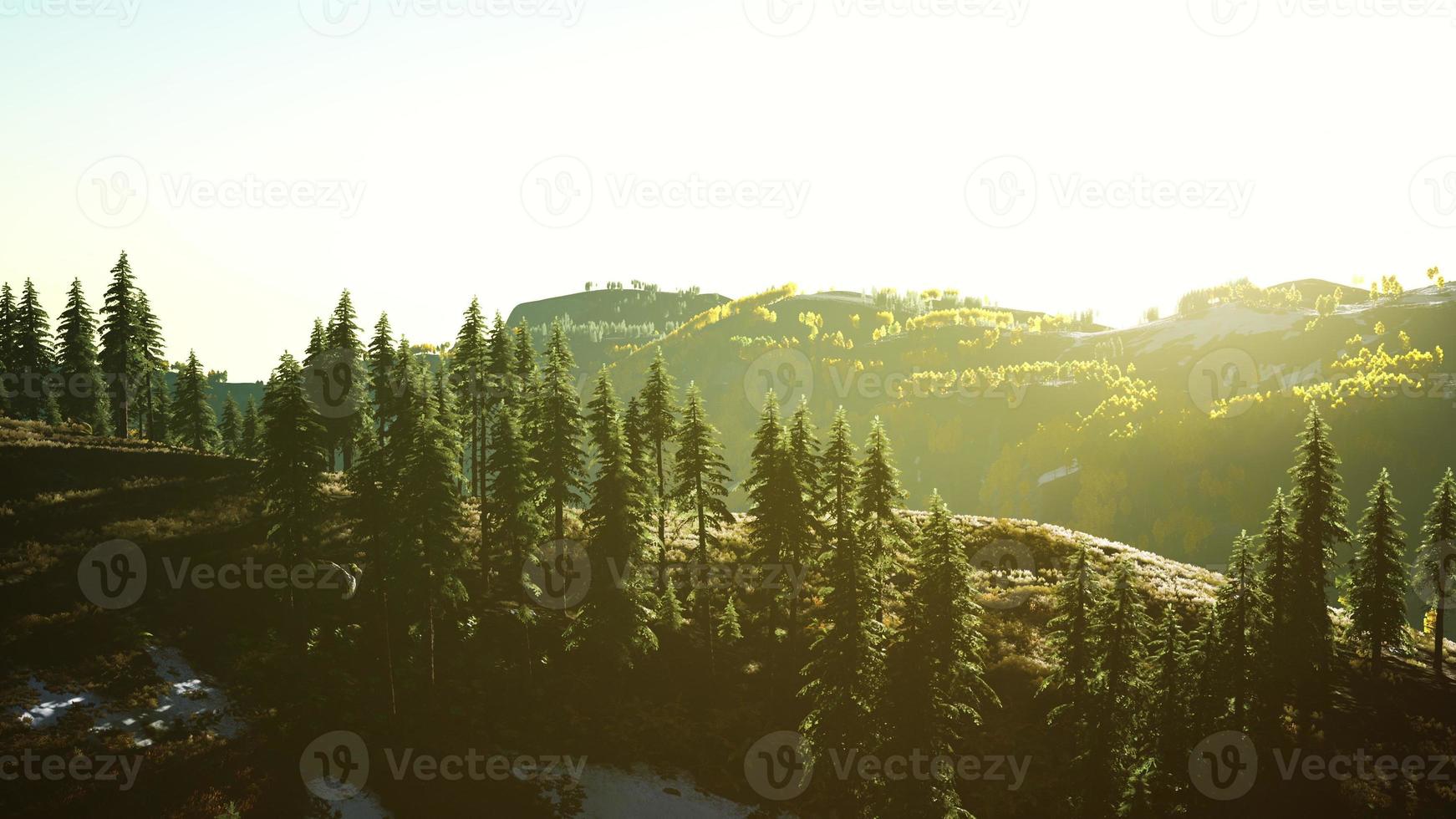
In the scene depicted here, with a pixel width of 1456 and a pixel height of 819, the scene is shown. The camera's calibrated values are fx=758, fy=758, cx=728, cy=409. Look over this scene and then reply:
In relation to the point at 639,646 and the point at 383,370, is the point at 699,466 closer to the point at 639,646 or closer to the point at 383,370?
the point at 639,646

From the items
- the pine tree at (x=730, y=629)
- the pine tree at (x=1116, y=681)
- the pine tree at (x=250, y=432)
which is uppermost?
the pine tree at (x=250, y=432)

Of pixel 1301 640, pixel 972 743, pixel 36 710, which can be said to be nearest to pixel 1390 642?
pixel 1301 640

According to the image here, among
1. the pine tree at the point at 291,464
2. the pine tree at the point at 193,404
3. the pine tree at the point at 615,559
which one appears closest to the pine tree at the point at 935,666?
the pine tree at the point at 615,559

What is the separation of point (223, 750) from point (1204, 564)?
151 m

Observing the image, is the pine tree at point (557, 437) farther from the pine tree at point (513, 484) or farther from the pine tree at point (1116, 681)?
the pine tree at point (1116, 681)

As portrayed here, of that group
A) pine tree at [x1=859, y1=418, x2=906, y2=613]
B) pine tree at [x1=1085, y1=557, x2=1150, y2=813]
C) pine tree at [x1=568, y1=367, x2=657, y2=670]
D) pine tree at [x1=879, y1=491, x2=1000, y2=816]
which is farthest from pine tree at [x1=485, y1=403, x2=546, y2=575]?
pine tree at [x1=1085, y1=557, x2=1150, y2=813]

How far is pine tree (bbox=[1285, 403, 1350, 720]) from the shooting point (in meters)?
35.1

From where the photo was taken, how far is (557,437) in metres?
38.2

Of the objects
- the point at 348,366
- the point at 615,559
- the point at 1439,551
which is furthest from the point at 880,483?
the point at 348,366

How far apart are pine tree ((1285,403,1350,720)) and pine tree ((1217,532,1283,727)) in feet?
18.8

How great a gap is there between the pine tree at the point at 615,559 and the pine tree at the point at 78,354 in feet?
188

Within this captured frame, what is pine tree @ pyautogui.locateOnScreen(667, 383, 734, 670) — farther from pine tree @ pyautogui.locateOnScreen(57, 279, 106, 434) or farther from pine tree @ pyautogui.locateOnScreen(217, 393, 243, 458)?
pine tree @ pyautogui.locateOnScreen(217, 393, 243, 458)

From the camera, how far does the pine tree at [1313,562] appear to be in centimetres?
3512

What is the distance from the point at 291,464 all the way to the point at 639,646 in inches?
718
